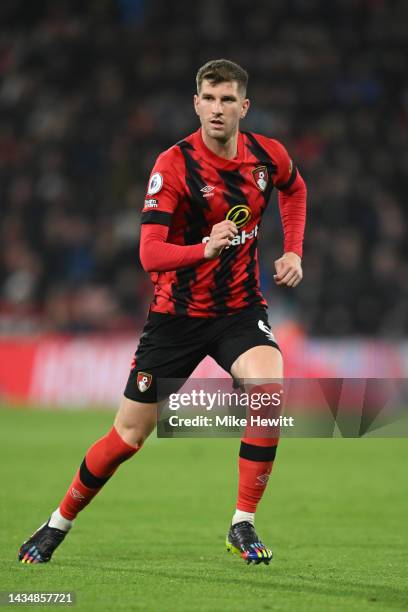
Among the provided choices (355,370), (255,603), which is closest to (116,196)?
(355,370)

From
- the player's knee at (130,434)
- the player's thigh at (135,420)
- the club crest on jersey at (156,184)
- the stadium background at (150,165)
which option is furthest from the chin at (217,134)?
the stadium background at (150,165)

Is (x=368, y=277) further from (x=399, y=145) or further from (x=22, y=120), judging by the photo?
Answer: (x=22, y=120)

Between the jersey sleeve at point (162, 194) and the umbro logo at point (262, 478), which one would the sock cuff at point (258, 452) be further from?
the jersey sleeve at point (162, 194)

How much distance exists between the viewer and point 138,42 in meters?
21.9

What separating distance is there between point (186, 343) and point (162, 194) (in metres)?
0.75

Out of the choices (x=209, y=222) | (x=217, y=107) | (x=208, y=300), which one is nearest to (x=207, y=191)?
(x=209, y=222)

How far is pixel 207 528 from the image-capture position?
288 inches

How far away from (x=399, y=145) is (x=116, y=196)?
4746 mm

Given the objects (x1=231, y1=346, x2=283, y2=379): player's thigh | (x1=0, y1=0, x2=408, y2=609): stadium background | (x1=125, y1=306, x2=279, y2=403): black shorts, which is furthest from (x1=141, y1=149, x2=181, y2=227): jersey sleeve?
(x1=0, y1=0, x2=408, y2=609): stadium background

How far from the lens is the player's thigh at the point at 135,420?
19.1ft

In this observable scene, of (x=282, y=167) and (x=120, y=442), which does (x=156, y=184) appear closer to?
(x=282, y=167)

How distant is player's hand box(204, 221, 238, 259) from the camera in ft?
17.6

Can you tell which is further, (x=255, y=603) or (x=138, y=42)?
(x=138, y=42)

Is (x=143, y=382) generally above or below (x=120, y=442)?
above
